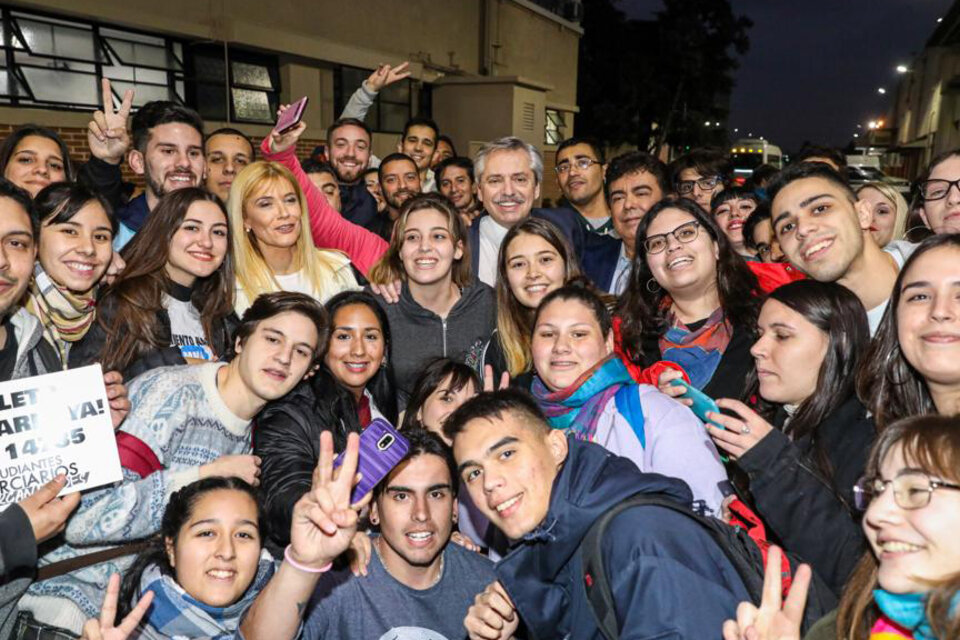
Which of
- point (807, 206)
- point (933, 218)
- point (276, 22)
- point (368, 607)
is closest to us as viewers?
point (368, 607)

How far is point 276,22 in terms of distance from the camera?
41.7ft

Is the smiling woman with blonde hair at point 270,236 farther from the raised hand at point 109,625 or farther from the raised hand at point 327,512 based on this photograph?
the raised hand at point 109,625

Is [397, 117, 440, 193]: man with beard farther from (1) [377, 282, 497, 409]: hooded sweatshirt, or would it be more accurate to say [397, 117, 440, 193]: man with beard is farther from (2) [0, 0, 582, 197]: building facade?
(2) [0, 0, 582, 197]: building facade

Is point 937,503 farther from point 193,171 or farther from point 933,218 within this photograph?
point 193,171

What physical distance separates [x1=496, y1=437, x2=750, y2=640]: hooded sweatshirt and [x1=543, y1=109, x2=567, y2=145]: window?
2184 cm

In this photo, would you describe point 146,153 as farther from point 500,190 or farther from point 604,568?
point 604,568

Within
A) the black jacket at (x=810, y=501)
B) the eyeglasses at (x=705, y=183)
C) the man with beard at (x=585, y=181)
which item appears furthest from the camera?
the eyeglasses at (x=705, y=183)

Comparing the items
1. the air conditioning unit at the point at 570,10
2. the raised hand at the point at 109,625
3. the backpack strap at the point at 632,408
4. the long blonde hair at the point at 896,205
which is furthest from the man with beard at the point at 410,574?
the air conditioning unit at the point at 570,10

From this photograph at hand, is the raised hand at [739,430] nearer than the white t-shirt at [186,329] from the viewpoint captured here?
Yes

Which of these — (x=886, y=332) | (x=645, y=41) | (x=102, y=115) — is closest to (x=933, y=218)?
(x=886, y=332)

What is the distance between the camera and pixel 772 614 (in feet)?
6.05

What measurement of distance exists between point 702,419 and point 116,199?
4.20 m

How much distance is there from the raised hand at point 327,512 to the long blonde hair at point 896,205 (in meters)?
4.33

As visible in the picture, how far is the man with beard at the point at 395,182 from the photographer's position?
677 centimetres
